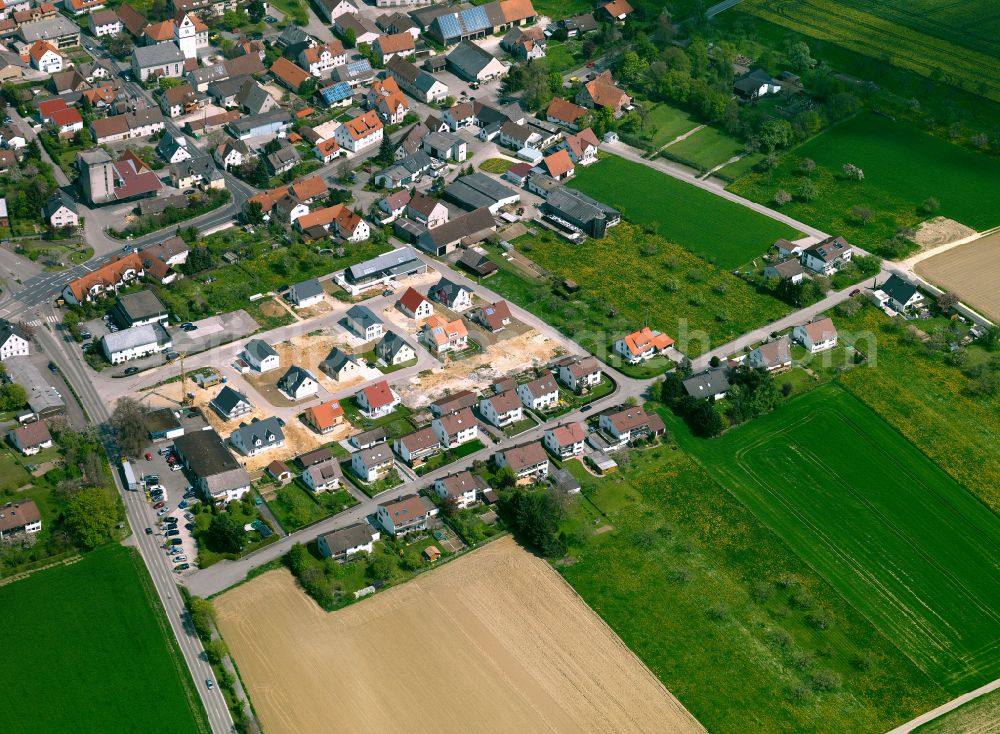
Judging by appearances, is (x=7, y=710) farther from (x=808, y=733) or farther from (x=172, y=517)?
(x=808, y=733)

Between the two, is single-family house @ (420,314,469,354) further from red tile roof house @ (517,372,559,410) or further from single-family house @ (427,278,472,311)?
red tile roof house @ (517,372,559,410)

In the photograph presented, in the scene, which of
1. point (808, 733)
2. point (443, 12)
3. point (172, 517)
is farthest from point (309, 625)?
point (443, 12)

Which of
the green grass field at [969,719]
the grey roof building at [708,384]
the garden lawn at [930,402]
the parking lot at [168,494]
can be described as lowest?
the green grass field at [969,719]

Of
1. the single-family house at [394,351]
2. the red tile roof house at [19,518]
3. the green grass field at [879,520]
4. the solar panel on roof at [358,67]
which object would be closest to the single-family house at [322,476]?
the single-family house at [394,351]

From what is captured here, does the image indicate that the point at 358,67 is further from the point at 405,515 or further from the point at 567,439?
the point at 405,515

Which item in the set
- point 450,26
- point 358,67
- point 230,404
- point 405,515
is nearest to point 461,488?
point 405,515

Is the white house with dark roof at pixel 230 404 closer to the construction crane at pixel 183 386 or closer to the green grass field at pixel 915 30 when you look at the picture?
the construction crane at pixel 183 386

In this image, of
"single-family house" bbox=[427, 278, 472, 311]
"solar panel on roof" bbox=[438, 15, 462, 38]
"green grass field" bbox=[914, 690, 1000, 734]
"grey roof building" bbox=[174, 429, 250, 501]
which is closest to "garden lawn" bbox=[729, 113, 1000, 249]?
"single-family house" bbox=[427, 278, 472, 311]
